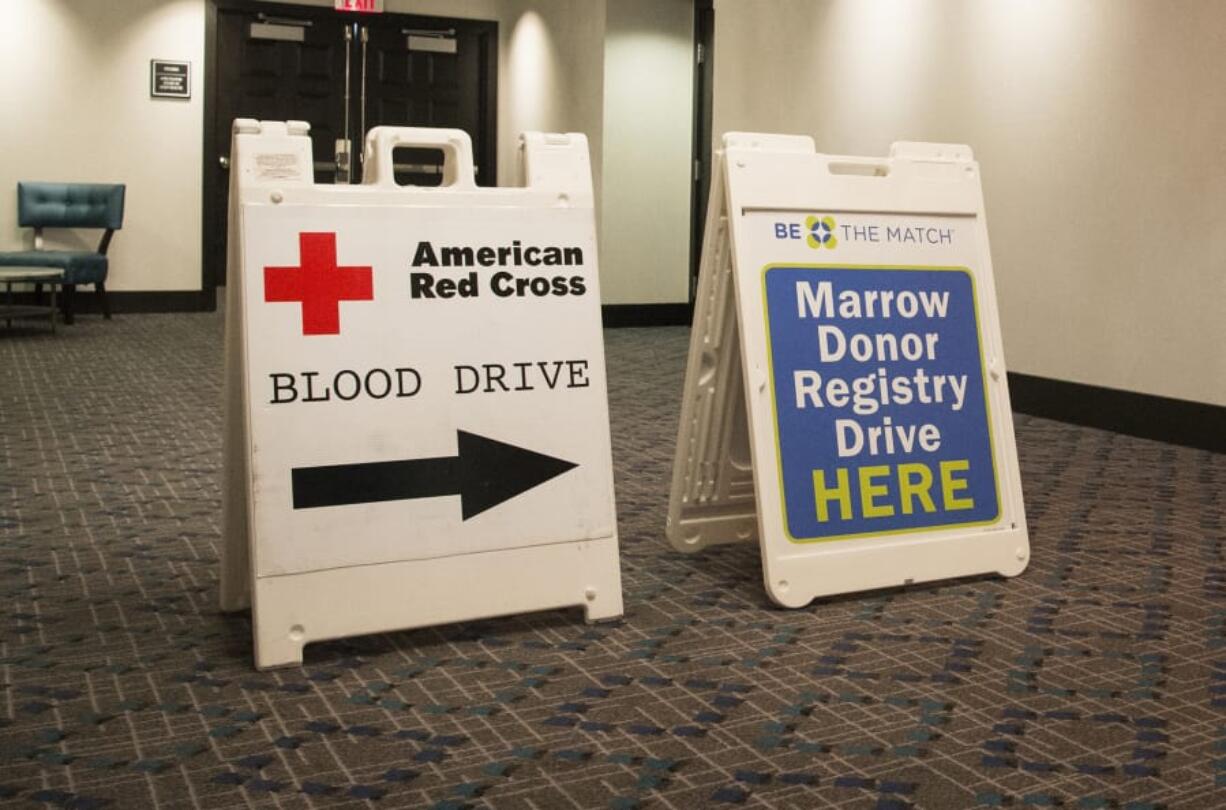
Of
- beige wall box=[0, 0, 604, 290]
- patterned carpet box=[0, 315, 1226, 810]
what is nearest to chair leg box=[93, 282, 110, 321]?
beige wall box=[0, 0, 604, 290]

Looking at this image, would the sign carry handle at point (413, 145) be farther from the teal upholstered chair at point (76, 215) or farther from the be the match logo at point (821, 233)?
the teal upholstered chair at point (76, 215)

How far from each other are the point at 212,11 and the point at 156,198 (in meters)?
1.36

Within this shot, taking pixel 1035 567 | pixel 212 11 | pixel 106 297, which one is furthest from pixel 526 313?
pixel 212 11

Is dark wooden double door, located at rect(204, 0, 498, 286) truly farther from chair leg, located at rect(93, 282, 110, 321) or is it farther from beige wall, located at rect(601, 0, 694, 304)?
beige wall, located at rect(601, 0, 694, 304)

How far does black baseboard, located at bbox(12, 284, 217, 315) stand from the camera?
891cm

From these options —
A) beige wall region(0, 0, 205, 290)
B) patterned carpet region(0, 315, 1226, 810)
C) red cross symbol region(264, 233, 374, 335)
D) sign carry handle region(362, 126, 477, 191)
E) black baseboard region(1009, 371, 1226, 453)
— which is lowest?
patterned carpet region(0, 315, 1226, 810)

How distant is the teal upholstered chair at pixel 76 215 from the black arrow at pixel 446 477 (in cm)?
670

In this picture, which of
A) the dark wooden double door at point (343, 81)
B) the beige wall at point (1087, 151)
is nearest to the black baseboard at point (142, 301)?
the dark wooden double door at point (343, 81)

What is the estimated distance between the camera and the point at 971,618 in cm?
257

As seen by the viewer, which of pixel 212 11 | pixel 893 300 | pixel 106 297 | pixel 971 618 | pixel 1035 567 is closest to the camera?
pixel 971 618

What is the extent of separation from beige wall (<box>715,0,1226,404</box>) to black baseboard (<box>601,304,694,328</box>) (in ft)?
8.78

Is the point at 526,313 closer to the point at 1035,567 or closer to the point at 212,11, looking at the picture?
the point at 1035,567

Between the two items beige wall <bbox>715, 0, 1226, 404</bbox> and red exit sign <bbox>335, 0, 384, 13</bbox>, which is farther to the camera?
red exit sign <bbox>335, 0, 384, 13</bbox>

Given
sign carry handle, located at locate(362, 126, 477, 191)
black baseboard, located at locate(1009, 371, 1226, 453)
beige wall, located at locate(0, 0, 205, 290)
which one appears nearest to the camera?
Result: sign carry handle, located at locate(362, 126, 477, 191)
